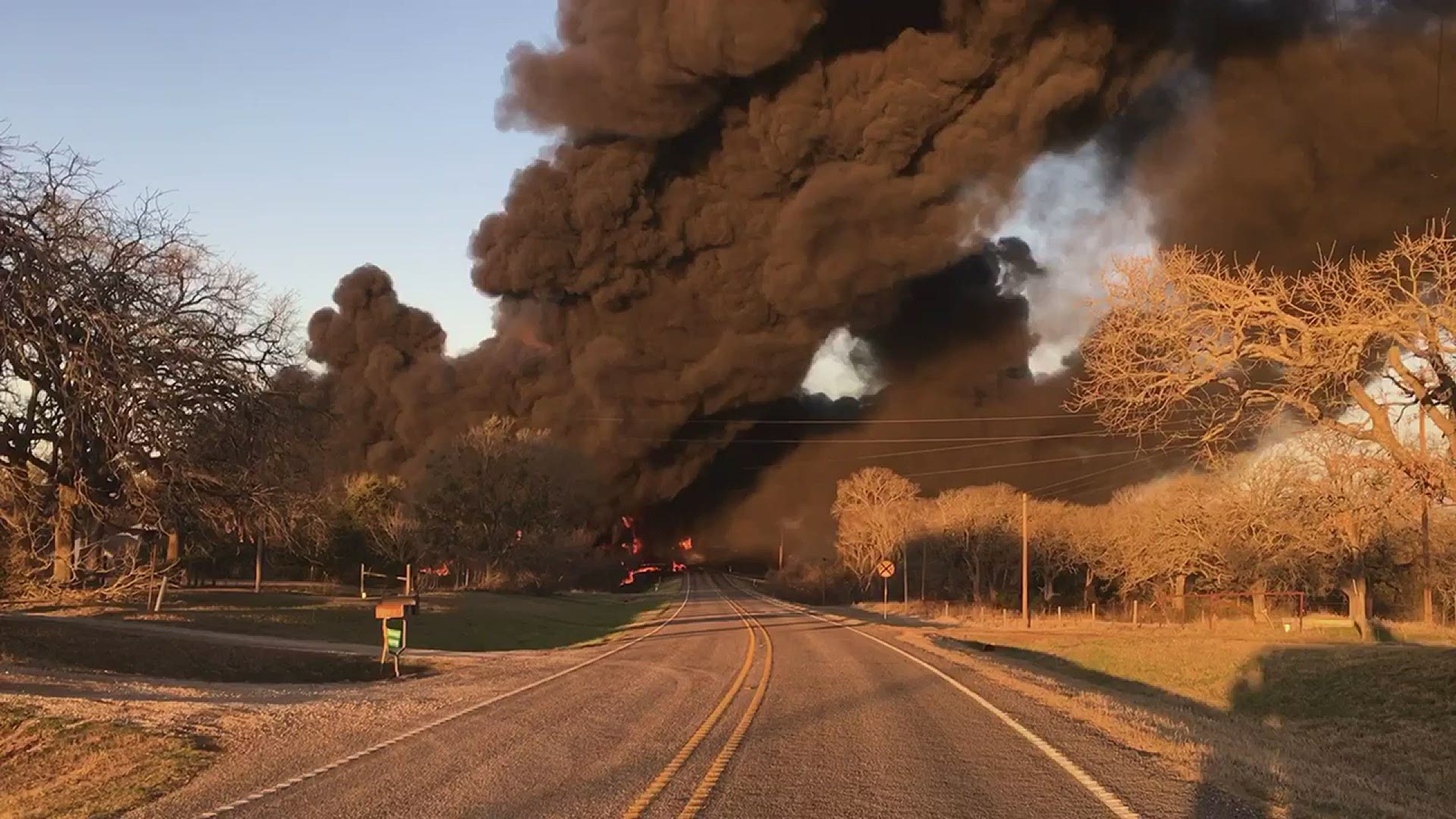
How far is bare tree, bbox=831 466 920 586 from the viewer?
76.8 meters

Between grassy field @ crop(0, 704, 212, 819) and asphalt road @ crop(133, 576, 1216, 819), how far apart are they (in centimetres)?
49

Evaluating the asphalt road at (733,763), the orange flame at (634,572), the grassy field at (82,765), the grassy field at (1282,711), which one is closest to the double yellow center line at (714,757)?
the asphalt road at (733,763)

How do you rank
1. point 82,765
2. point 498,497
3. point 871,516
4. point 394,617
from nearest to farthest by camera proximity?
point 82,765, point 394,617, point 498,497, point 871,516


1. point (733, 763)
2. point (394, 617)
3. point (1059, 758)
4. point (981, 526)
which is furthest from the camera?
point (981, 526)

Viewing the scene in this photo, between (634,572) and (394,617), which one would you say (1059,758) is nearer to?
(394,617)

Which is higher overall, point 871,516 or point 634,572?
point 871,516

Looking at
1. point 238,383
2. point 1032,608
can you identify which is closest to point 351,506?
point 1032,608

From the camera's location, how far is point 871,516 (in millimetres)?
79375

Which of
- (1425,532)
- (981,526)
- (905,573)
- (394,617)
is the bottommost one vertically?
(905,573)

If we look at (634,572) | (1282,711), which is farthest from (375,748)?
(634,572)

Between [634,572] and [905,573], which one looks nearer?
[905,573]

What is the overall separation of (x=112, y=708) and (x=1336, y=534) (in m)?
29.9

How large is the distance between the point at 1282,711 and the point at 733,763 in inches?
498

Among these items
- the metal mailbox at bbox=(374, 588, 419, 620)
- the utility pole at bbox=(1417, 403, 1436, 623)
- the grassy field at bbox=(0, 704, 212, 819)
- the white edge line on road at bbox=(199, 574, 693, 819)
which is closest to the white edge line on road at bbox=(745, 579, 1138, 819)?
the white edge line on road at bbox=(199, 574, 693, 819)
